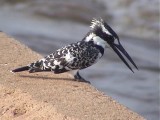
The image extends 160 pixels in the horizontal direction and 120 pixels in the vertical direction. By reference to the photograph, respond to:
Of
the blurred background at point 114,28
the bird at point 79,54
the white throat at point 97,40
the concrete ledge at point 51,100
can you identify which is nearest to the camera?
the concrete ledge at point 51,100

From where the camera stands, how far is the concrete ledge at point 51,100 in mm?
4121

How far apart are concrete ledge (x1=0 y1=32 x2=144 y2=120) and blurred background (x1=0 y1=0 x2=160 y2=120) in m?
3.35

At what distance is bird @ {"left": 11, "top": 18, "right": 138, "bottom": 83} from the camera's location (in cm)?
491

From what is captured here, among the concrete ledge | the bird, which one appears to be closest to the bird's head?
the bird

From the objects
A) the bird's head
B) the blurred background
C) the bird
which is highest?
the blurred background

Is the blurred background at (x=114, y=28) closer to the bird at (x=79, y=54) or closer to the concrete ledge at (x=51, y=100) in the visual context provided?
the bird at (x=79, y=54)

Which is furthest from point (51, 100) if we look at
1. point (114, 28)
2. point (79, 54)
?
point (114, 28)

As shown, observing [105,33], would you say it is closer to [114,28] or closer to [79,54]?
[79,54]

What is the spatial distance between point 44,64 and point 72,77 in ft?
1.27

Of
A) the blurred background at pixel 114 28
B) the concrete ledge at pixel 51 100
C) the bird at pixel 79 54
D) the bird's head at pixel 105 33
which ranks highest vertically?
the blurred background at pixel 114 28

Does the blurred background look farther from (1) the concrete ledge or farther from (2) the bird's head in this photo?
(1) the concrete ledge

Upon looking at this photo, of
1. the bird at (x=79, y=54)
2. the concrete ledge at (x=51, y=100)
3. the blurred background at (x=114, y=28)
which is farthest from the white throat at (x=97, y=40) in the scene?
the blurred background at (x=114, y=28)

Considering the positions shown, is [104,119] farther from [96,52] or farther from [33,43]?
[33,43]

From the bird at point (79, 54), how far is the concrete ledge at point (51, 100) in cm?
9
